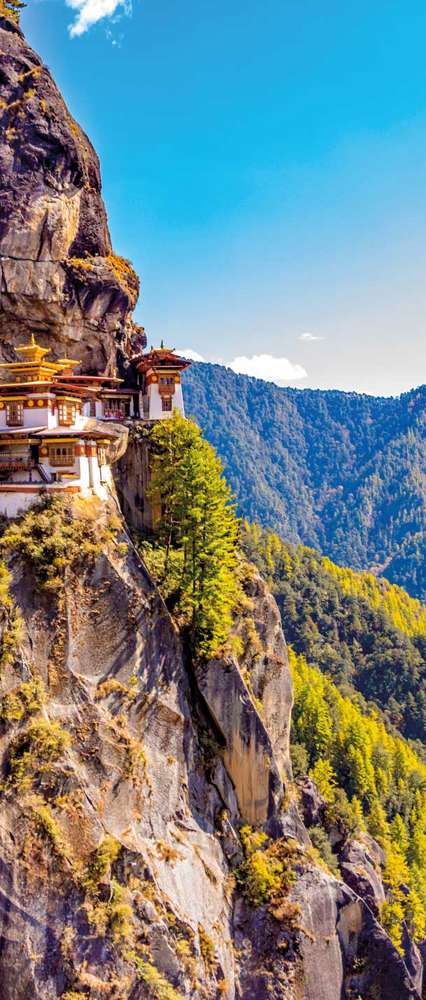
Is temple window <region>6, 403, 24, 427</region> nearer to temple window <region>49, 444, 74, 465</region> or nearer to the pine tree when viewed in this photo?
temple window <region>49, 444, 74, 465</region>

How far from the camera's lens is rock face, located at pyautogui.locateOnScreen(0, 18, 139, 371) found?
3916cm

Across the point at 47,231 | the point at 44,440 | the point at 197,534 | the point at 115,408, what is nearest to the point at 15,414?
the point at 44,440

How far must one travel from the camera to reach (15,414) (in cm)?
3216

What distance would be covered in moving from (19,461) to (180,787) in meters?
18.8

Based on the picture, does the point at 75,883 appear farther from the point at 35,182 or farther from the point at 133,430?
the point at 35,182

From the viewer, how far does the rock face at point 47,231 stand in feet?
128


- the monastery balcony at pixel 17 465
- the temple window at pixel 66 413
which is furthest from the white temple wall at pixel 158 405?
the monastery balcony at pixel 17 465

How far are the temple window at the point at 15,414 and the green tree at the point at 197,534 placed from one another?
26.5 ft

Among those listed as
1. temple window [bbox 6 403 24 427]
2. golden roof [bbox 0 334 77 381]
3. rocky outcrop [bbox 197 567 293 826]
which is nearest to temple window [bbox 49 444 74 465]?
temple window [bbox 6 403 24 427]

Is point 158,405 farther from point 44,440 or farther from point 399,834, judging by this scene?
point 399,834

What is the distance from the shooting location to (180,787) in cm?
2908

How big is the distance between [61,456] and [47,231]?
19.2m

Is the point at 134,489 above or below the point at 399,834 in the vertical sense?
above

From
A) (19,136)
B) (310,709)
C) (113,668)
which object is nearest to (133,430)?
(113,668)
